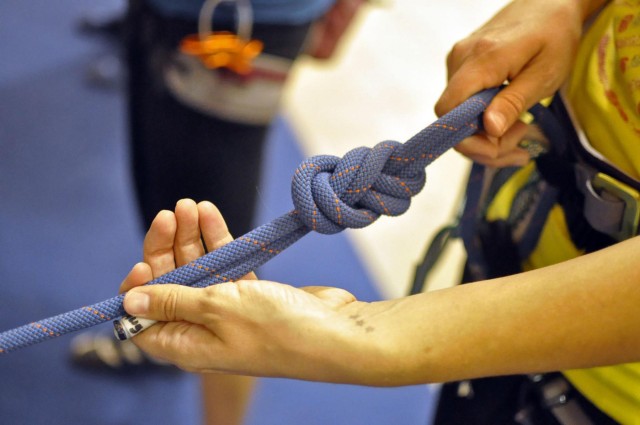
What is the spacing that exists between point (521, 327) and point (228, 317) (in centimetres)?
17

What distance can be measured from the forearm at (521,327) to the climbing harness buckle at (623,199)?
0.10 m

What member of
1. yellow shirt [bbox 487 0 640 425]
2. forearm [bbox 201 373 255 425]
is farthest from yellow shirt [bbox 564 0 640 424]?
forearm [bbox 201 373 255 425]

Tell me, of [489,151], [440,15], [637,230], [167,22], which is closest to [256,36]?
[167,22]

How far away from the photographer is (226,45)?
0.67 meters

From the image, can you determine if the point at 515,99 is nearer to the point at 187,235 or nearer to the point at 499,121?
the point at 499,121

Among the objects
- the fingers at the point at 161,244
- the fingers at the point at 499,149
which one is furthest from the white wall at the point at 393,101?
the fingers at the point at 161,244

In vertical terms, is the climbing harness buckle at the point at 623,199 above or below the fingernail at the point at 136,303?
below

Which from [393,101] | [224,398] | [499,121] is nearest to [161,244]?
[499,121]

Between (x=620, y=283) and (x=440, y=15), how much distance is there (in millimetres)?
917

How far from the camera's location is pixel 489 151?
53cm

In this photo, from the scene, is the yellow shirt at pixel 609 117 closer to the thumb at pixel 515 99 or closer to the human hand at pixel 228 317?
the thumb at pixel 515 99

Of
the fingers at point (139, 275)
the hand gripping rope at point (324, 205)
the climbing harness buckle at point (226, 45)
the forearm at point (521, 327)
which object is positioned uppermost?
the climbing harness buckle at point (226, 45)

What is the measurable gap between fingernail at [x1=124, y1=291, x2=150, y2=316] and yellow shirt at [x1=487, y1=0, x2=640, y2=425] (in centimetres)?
30

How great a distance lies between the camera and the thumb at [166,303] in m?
0.42
